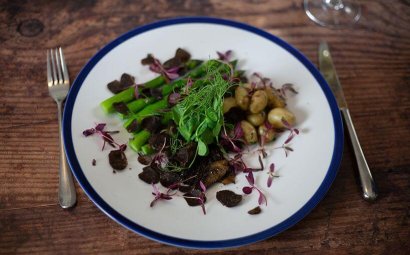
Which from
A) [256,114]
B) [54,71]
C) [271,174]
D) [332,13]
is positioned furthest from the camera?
[332,13]

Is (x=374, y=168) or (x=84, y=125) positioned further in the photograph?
(x=374, y=168)

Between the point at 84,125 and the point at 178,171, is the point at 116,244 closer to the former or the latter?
the point at 178,171

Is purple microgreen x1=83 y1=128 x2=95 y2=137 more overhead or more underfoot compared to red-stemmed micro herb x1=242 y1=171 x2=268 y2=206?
more overhead

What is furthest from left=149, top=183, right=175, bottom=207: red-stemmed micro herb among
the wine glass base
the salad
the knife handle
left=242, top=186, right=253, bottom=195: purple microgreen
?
the wine glass base

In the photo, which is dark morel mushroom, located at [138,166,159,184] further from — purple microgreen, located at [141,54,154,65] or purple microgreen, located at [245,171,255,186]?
purple microgreen, located at [141,54,154,65]

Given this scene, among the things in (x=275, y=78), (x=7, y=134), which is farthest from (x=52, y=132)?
(x=275, y=78)

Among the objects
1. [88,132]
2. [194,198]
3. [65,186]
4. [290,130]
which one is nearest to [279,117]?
[290,130]

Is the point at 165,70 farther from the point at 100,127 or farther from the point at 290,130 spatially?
the point at 290,130
